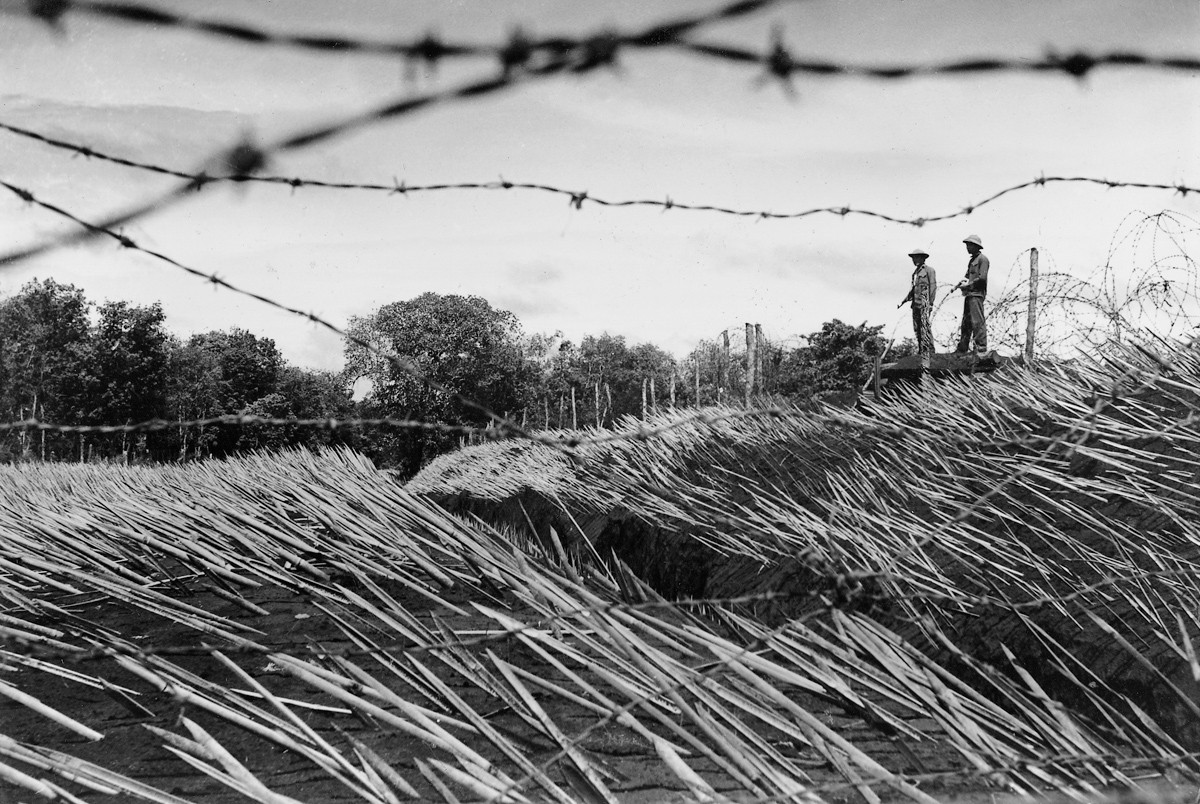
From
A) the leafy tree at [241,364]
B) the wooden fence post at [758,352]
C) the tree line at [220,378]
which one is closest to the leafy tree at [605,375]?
the wooden fence post at [758,352]

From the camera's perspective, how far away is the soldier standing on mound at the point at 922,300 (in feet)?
25.7

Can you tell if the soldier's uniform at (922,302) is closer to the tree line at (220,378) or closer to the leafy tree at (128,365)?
the tree line at (220,378)

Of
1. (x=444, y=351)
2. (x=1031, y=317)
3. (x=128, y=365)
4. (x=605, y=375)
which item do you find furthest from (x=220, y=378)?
(x=605, y=375)

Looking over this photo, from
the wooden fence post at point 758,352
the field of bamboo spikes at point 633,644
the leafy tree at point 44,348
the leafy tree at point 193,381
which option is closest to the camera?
the field of bamboo spikes at point 633,644

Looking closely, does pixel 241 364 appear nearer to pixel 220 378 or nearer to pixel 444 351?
pixel 220 378

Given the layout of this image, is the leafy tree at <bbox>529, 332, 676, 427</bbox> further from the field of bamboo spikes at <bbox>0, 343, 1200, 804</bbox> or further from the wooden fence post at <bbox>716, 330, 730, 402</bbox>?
the field of bamboo spikes at <bbox>0, 343, 1200, 804</bbox>

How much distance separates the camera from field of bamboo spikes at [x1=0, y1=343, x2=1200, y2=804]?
4.97ft

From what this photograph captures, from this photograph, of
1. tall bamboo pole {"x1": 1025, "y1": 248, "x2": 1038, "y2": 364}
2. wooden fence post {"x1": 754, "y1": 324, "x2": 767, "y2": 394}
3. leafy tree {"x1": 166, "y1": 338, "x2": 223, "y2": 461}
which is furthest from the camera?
wooden fence post {"x1": 754, "y1": 324, "x2": 767, "y2": 394}

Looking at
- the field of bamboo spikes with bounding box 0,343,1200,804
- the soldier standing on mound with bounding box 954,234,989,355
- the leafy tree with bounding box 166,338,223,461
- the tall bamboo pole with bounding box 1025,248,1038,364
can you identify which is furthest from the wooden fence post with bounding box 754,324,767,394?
the leafy tree with bounding box 166,338,223,461

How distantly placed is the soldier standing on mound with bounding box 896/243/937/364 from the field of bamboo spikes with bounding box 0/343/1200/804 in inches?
174

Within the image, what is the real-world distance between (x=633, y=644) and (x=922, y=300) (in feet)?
22.6

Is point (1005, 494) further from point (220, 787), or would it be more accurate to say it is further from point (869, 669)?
point (220, 787)

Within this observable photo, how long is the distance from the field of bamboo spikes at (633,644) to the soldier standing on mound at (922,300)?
4426mm

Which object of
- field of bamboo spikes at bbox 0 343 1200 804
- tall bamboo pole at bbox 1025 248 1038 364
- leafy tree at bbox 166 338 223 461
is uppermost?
tall bamboo pole at bbox 1025 248 1038 364
